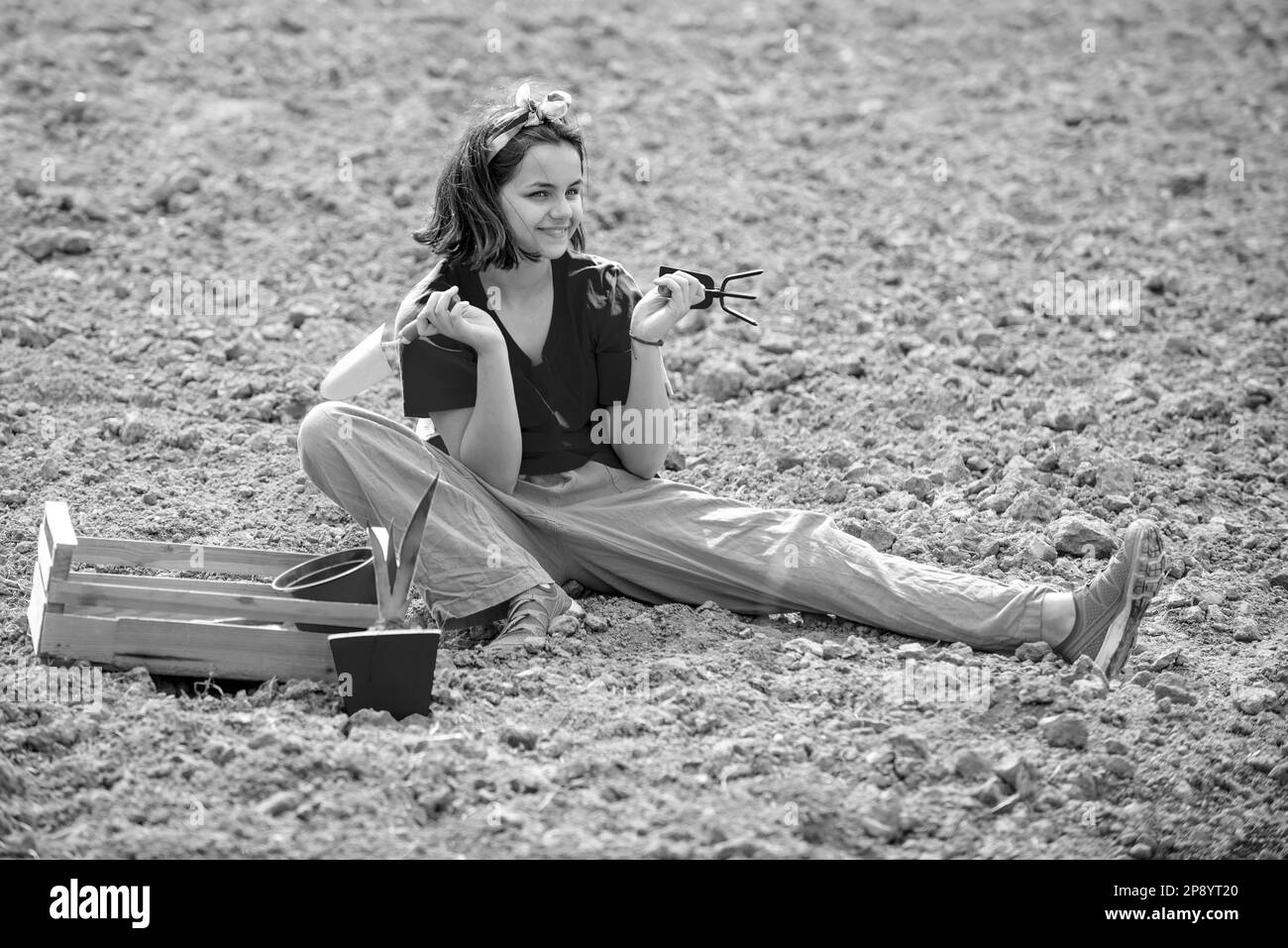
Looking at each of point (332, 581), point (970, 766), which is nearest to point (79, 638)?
point (332, 581)

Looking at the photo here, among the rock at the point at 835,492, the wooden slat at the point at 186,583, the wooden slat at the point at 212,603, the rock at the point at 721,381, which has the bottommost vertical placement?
the wooden slat at the point at 212,603

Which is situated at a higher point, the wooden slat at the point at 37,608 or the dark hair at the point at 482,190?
the dark hair at the point at 482,190

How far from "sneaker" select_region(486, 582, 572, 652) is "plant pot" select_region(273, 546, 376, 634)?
0.31m

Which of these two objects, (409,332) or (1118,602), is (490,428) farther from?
(1118,602)

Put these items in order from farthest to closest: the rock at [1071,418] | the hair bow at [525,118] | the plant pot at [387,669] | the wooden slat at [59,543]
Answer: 1. the rock at [1071,418]
2. the hair bow at [525,118]
3. the wooden slat at [59,543]
4. the plant pot at [387,669]

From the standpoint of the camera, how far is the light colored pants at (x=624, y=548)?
3332 mm

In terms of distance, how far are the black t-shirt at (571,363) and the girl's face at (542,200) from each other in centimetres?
13

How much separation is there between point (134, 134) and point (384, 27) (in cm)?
145

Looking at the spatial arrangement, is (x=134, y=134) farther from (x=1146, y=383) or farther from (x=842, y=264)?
(x=1146, y=383)

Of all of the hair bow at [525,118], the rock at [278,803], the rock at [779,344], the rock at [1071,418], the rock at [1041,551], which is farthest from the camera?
the rock at [779,344]

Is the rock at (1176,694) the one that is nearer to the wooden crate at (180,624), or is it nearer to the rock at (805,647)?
the rock at (805,647)

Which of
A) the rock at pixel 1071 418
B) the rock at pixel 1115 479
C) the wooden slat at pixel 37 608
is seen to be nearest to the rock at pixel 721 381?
the rock at pixel 1071 418

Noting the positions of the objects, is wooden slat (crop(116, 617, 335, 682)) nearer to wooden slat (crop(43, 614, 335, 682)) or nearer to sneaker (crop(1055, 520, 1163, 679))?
wooden slat (crop(43, 614, 335, 682))
